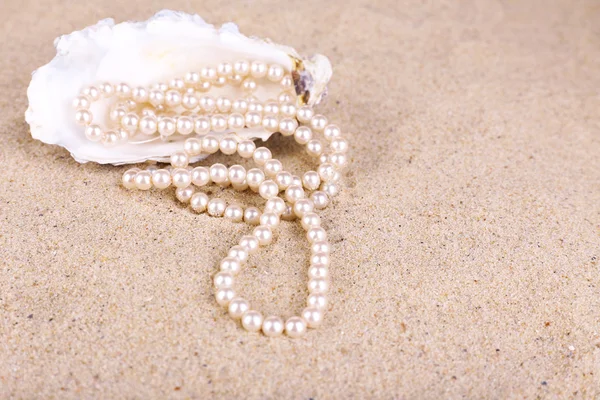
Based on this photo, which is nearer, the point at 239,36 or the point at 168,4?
the point at 239,36

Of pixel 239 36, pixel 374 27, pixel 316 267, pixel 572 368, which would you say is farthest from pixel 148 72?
pixel 572 368

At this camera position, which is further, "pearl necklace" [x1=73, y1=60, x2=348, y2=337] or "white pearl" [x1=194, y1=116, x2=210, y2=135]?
"white pearl" [x1=194, y1=116, x2=210, y2=135]

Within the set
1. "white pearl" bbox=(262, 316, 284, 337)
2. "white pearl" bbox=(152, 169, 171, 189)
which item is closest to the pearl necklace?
"white pearl" bbox=(152, 169, 171, 189)

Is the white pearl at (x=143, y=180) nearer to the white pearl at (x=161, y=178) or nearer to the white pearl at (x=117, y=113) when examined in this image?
the white pearl at (x=161, y=178)

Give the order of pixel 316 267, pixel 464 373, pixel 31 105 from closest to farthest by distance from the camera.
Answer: pixel 464 373
pixel 316 267
pixel 31 105

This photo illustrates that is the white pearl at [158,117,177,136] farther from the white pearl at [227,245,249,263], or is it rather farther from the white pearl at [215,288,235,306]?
the white pearl at [215,288,235,306]

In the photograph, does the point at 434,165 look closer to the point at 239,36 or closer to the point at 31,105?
the point at 239,36
